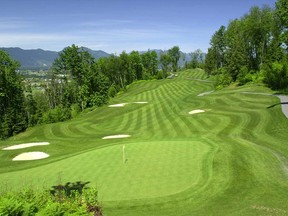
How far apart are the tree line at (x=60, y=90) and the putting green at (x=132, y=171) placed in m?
55.7

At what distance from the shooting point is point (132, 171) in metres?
18.5

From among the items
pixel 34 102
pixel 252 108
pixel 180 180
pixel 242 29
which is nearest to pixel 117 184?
pixel 180 180

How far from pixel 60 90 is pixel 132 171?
320 ft

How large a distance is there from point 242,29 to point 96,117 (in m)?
47.2

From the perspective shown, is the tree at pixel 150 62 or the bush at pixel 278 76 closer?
the bush at pixel 278 76

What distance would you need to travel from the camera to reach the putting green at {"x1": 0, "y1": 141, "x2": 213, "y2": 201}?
15984 millimetres

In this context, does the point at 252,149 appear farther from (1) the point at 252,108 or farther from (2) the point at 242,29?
(2) the point at 242,29

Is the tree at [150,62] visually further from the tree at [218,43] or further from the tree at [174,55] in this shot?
the tree at [218,43]

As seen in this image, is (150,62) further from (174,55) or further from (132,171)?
(132,171)

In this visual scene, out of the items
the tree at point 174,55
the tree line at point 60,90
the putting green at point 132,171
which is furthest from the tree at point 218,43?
the putting green at point 132,171

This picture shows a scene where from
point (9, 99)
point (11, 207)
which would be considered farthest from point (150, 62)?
point (11, 207)

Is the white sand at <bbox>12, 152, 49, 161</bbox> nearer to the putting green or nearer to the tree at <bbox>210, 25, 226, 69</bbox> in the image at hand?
the putting green

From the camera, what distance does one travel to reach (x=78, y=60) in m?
89.9

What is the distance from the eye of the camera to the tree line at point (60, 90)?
76812mm
